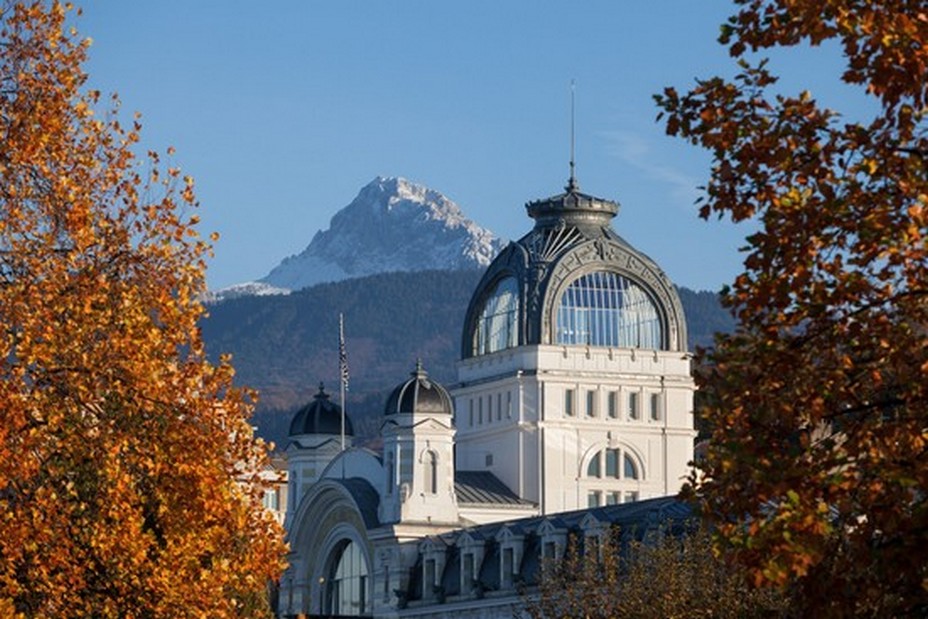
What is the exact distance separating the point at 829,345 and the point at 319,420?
393 feet

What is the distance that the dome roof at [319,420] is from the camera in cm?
14225

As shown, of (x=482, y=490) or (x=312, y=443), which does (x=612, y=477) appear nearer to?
(x=482, y=490)

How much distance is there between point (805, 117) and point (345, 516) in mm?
107545

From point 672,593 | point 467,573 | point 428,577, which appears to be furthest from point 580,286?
point 672,593

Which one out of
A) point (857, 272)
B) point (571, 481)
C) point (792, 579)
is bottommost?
point (792, 579)

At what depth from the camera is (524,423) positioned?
135 meters

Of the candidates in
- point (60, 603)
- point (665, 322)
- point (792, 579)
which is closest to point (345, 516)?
point (665, 322)

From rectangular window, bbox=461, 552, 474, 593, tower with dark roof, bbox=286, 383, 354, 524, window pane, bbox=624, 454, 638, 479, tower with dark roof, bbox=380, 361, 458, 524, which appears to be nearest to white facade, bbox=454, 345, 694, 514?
window pane, bbox=624, 454, 638, 479

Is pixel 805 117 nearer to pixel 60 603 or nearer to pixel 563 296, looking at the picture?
pixel 60 603

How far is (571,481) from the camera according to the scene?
440 feet

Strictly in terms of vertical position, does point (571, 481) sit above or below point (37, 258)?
above

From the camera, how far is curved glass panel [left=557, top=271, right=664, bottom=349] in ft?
449

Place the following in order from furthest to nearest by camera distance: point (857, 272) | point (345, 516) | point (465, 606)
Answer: point (345, 516) → point (465, 606) → point (857, 272)

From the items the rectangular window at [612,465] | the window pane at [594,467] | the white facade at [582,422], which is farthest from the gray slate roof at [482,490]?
Result: the rectangular window at [612,465]
